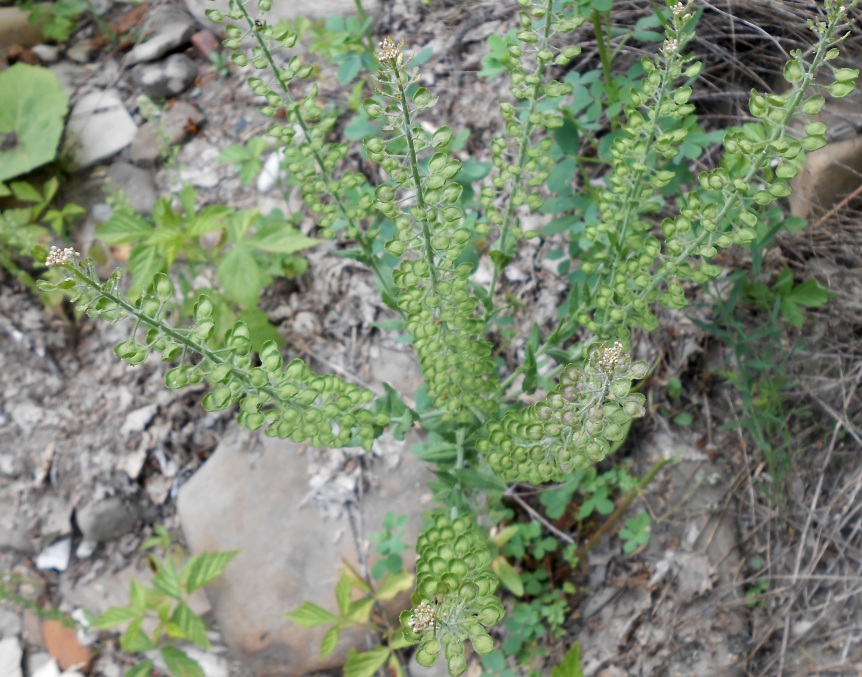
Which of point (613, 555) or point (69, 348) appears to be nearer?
point (613, 555)

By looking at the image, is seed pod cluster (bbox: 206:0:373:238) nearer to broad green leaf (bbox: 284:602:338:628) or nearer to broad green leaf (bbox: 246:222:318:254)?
broad green leaf (bbox: 246:222:318:254)

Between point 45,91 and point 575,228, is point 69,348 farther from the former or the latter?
point 575,228

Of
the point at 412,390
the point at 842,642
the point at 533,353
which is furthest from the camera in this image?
the point at 412,390

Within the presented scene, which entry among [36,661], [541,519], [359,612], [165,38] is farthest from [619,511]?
[165,38]

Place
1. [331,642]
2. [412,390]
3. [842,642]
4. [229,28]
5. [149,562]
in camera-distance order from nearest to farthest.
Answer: [229,28]
[842,642]
[331,642]
[412,390]
[149,562]

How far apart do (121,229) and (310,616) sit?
62.8 inches

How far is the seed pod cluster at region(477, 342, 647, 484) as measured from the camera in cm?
122

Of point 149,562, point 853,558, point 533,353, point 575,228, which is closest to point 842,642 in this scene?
point 853,558

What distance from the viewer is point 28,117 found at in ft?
11.3

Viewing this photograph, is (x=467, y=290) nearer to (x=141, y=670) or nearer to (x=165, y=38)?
(x=141, y=670)

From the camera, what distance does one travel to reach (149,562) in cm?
301

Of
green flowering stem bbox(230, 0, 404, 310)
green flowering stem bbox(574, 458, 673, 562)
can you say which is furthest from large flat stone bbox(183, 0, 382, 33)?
green flowering stem bbox(574, 458, 673, 562)

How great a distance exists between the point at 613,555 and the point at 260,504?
1418 mm

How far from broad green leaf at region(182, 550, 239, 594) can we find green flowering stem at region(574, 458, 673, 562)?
4.26 ft
